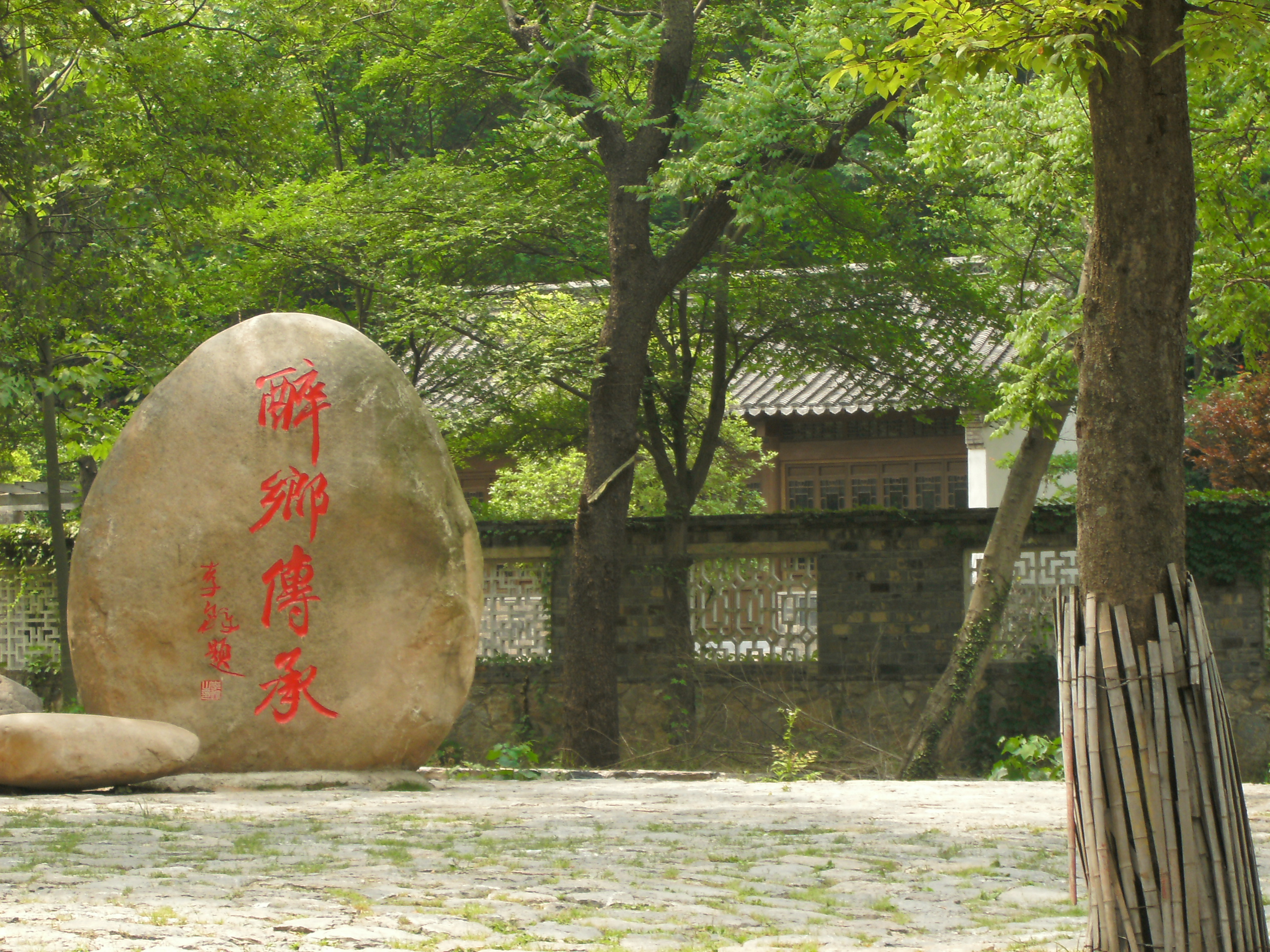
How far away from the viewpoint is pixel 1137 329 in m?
3.21

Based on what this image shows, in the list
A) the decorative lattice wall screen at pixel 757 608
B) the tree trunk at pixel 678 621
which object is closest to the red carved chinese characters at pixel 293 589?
the tree trunk at pixel 678 621

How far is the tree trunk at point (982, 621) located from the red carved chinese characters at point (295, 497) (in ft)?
16.9

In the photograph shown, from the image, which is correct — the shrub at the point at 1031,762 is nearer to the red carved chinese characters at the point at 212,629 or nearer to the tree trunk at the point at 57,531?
the red carved chinese characters at the point at 212,629

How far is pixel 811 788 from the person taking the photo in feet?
26.1

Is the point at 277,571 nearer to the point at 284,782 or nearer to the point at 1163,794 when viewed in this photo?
the point at 284,782

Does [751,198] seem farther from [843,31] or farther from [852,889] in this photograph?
[852,889]

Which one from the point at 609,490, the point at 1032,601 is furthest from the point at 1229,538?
the point at 609,490

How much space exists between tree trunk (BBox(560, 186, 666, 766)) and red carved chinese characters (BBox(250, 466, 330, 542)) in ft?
10.2

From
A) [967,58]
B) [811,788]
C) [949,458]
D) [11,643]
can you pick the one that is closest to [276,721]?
[811,788]

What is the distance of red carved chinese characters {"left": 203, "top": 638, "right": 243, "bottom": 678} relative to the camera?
7.47 m

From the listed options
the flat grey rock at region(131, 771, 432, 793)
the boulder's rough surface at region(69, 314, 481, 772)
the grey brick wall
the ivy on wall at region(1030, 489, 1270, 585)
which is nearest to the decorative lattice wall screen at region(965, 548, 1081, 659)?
the grey brick wall

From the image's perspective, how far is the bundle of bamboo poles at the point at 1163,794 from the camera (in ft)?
9.89

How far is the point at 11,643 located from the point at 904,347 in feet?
30.3

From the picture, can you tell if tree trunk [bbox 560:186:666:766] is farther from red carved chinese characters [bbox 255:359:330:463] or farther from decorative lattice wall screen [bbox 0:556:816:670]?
red carved chinese characters [bbox 255:359:330:463]
